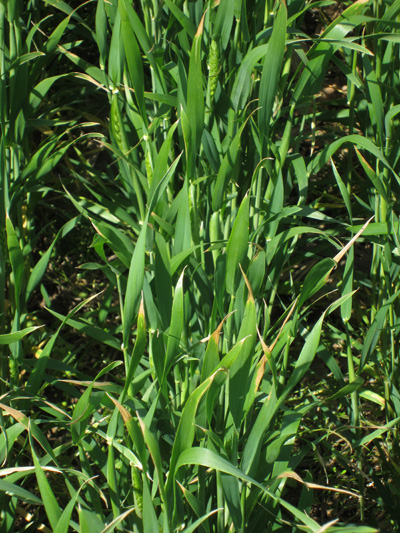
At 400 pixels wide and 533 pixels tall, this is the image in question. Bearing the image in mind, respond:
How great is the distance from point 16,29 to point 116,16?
0.54 ft

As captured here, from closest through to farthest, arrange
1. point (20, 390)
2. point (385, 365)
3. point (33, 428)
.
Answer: point (33, 428)
point (20, 390)
point (385, 365)

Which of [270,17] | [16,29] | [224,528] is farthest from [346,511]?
[16,29]

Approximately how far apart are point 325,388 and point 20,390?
564 millimetres

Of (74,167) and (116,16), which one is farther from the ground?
(116,16)

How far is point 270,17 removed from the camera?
2.49 ft

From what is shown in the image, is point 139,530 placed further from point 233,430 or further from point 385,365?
point 385,365

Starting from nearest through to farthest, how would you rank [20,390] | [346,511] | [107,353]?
[20,390], [346,511], [107,353]

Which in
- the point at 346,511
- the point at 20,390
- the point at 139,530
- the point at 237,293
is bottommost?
the point at 346,511

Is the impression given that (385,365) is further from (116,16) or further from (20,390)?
(116,16)

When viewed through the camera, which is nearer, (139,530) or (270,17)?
(139,530)

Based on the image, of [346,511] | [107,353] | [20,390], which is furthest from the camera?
[107,353]

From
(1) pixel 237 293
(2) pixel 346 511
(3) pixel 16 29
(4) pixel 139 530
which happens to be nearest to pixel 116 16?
(3) pixel 16 29

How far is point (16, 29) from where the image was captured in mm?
811

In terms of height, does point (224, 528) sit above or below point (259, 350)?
below
